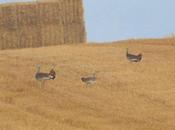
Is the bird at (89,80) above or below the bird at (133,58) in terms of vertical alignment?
below

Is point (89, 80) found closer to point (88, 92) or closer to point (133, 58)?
point (88, 92)

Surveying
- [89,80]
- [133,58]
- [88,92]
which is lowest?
[88,92]

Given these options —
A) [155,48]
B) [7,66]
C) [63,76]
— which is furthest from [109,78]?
[155,48]

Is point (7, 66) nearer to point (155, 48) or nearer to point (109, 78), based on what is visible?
point (109, 78)

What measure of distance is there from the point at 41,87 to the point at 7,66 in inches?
165

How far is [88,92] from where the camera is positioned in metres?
27.9

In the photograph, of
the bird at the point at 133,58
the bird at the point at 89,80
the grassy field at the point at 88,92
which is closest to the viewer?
the grassy field at the point at 88,92

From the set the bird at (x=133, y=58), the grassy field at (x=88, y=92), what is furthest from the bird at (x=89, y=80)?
the bird at (x=133, y=58)

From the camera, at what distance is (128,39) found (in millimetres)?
42719

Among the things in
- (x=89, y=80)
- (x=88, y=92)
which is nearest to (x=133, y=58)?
(x=89, y=80)

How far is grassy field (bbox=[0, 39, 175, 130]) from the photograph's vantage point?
24188mm

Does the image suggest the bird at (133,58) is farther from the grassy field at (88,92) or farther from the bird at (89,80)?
the bird at (89,80)

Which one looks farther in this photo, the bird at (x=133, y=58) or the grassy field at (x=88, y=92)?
the bird at (x=133, y=58)

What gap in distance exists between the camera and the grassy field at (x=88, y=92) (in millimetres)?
24188
